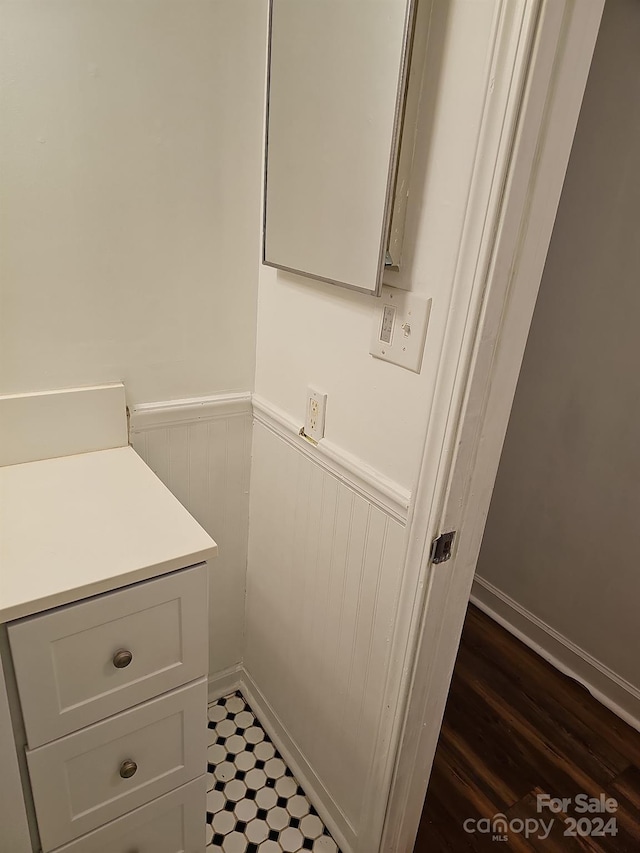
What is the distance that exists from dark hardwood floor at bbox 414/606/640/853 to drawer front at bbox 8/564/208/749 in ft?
3.00

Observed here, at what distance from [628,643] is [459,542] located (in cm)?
119

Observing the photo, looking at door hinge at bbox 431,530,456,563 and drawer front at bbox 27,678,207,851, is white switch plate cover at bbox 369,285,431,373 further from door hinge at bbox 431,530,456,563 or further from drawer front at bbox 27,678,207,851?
drawer front at bbox 27,678,207,851

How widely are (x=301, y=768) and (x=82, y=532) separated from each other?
98cm

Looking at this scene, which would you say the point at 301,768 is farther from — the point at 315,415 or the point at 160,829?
the point at 315,415

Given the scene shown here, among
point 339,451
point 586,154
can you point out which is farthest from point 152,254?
point 586,154

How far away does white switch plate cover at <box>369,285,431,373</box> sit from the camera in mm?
944

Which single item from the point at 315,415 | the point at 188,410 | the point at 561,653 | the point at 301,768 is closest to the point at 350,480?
the point at 315,415

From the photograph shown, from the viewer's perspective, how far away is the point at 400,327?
38.7 inches

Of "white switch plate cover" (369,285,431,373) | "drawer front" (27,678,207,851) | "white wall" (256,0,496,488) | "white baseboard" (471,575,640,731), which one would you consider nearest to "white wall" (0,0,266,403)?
"white wall" (256,0,496,488)

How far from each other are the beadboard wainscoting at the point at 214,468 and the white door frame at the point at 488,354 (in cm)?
65

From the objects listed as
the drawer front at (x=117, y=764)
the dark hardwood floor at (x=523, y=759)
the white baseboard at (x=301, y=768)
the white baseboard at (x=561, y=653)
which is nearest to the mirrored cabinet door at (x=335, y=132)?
the drawer front at (x=117, y=764)

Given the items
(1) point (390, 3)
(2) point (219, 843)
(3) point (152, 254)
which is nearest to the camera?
(1) point (390, 3)

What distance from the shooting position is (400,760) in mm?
1154

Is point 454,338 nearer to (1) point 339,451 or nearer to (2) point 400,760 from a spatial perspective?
(1) point 339,451
